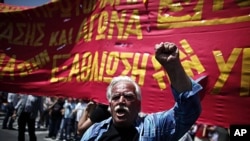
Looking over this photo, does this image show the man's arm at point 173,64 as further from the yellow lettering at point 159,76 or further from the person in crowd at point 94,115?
the person in crowd at point 94,115

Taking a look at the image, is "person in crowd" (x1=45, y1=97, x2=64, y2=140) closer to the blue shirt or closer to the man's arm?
the blue shirt

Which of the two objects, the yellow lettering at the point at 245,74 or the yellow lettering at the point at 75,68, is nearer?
the yellow lettering at the point at 245,74

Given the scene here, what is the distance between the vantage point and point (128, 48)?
123 inches

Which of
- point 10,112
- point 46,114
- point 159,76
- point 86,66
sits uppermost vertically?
point 86,66

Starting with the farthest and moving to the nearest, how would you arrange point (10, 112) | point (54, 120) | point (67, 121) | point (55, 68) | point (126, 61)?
point (10, 112), point (54, 120), point (67, 121), point (55, 68), point (126, 61)

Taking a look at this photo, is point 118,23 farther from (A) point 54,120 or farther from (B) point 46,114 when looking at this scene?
(B) point 46,114

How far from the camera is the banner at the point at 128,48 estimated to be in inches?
95.7

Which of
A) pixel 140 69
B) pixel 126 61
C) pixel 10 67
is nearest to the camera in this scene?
pixel 140 69

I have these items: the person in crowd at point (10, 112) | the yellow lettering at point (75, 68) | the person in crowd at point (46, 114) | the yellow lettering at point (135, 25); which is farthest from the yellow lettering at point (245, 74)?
the person in crowd at point (46, 114)

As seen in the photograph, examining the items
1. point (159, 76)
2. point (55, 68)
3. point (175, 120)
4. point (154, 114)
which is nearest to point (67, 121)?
point (55, 68)

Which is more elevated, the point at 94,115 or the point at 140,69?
the point at 140,69

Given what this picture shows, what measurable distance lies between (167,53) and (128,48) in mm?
1306

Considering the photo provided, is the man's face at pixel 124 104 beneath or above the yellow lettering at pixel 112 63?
beneath

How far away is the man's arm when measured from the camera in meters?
1.82
